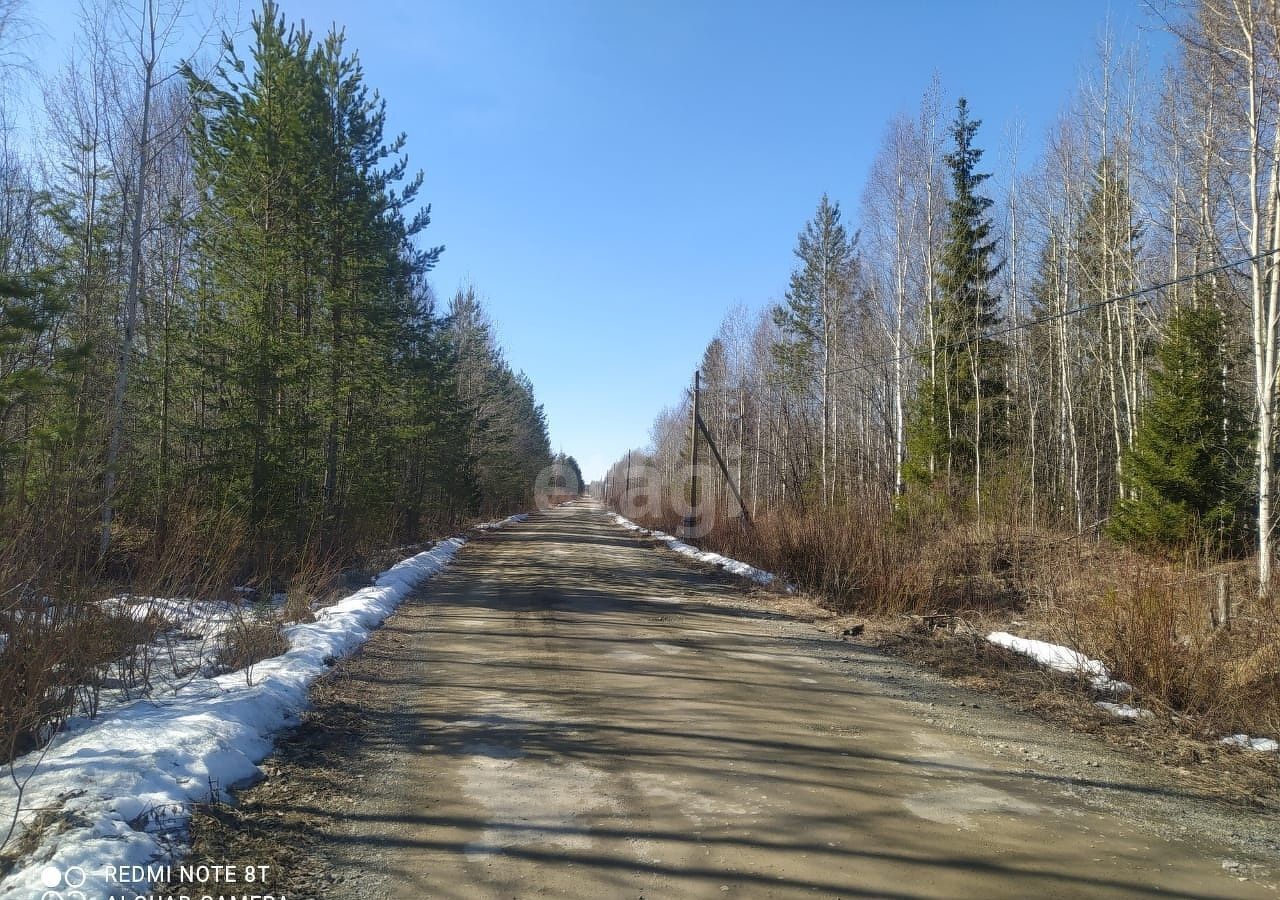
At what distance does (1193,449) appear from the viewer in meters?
13.6

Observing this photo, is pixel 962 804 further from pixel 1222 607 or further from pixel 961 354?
pixel 961 354

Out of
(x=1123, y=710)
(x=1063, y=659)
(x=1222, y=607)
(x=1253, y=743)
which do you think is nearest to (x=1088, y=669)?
(x=1063, y=659)

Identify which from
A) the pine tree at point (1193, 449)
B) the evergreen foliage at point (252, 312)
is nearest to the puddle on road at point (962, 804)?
the evergreen foliage at point (252, 312)

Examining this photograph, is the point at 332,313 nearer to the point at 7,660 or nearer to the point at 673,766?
the point at 7,660

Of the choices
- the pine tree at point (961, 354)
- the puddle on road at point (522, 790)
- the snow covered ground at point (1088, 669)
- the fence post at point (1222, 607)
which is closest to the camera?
the puddle on road at point (522, 790)

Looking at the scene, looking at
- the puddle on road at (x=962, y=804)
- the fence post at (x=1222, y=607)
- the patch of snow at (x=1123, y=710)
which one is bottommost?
the patch of snow at (x=1123, y=710)

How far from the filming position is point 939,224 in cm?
2398

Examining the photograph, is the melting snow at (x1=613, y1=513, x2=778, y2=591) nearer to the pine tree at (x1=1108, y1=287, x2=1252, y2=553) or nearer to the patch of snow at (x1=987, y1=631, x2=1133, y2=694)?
the patch of snow at (x1=987, y1=631, x2=1133, y2=694)

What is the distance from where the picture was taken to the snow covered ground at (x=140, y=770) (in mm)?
3205

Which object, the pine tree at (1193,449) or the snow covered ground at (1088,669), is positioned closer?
the snow covered ground at (1088,669)

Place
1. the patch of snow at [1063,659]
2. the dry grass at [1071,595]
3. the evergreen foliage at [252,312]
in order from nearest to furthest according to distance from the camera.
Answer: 1. the dry grass at [1071,595]
2. the patch of snow at [1063,659]
3. the evergreen foliage at [252,312]

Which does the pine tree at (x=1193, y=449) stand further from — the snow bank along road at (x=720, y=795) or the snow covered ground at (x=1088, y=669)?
the snow bank along road at (x=720, y=795)

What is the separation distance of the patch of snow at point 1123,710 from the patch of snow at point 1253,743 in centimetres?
61

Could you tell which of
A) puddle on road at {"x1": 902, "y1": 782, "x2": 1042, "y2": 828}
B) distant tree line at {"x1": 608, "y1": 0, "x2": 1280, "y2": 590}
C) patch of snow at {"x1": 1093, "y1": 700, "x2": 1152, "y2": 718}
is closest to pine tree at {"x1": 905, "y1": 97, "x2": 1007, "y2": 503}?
distant tree line at {"x1": 608, "y1": 0, "x2": 1280, "y2": 590}
